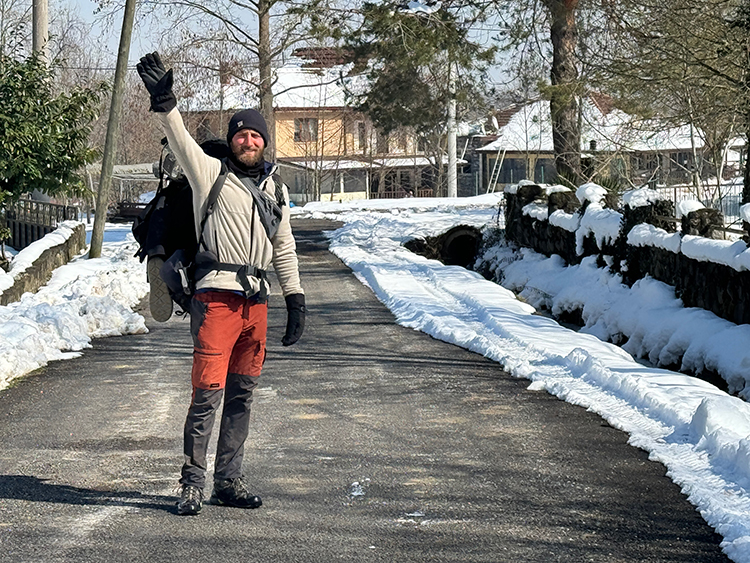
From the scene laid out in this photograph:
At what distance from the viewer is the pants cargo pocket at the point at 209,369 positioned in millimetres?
5285

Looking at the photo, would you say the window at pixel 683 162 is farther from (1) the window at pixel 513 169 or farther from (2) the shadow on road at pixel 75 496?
(2) the shadow on road at pixel 75 496

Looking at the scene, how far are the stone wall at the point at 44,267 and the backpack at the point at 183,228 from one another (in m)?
8.23

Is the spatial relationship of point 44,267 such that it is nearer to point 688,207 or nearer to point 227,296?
point 688,207

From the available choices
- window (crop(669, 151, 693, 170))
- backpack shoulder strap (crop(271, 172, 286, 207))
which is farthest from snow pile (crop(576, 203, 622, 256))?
backpack shoulder strap (crop(271, 172, 286, 207))

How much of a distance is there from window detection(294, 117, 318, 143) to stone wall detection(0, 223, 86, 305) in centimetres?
4104

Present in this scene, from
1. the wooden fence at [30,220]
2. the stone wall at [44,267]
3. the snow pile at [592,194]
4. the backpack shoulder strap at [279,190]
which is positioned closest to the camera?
the backpack shoulder strap at [279,190]

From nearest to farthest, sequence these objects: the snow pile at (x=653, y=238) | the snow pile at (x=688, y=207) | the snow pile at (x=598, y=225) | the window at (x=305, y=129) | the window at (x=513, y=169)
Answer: the snow pile at (x=688, y=207) < the snow pile at (x=653, y=238) < the snow pile at (x=598, y=225) < the window at (x=305, y=129) < the window at (x=513, y=169)

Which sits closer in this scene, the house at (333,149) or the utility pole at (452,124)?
the utility pole at (452,124)

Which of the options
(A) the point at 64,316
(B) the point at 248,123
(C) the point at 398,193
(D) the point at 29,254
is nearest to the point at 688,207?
(A) the point at 64,316

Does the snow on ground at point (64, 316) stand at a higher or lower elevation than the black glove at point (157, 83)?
Result: lower

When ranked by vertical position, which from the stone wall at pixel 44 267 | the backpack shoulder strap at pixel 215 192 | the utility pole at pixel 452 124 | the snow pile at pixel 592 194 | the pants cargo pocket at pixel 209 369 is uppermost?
the utility pole at pixel 452 124

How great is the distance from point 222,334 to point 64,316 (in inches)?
256

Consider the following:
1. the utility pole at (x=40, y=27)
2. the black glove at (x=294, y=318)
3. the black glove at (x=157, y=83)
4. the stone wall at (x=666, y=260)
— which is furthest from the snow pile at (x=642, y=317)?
the utility pole at (x=40, y=27)

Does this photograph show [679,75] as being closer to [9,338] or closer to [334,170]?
[9,338]
